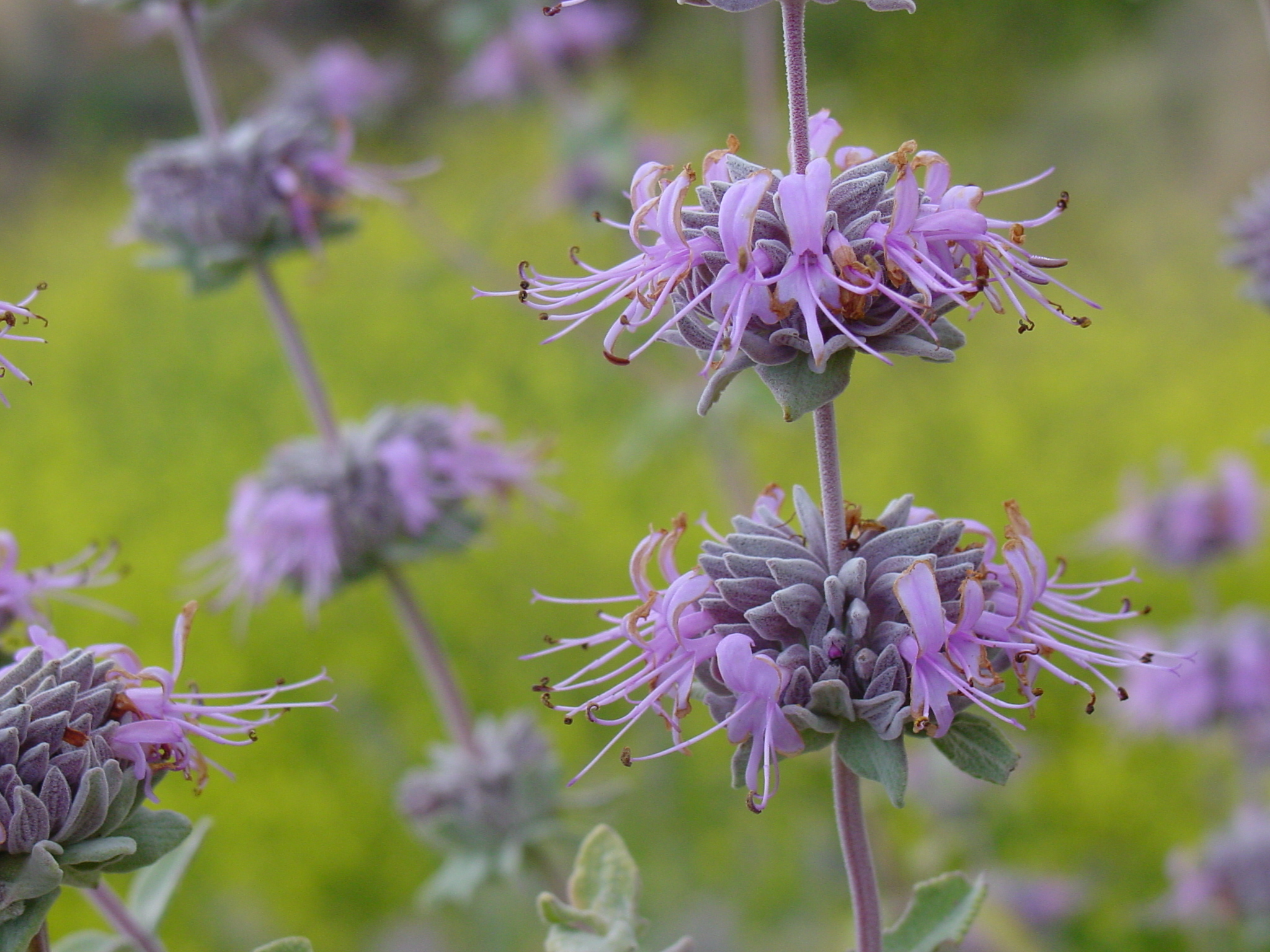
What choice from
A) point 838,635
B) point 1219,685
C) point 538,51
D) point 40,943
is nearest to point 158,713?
point 40,943

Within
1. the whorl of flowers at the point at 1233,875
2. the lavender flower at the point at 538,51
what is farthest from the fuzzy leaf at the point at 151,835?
the lavender flower at the point at 538,51

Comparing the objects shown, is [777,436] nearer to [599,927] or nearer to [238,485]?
[238,485]

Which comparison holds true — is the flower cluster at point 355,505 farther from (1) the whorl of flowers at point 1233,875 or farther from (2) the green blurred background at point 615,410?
(1) the whorl of flowers at point 1233,875

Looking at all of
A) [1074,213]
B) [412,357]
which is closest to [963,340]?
[412,357]

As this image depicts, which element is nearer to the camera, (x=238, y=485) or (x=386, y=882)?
(x=238, y=485)

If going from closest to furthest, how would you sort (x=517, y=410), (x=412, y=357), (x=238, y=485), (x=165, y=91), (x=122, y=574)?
(x=122, y=574), (x=238, y=485), (x=517, y=410), (x=412, y=357), (x=165, y=91)

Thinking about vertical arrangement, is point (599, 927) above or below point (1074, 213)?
above

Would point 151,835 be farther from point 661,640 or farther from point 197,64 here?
point 197,64

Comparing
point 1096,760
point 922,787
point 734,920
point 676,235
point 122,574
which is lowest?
point 1096,760
